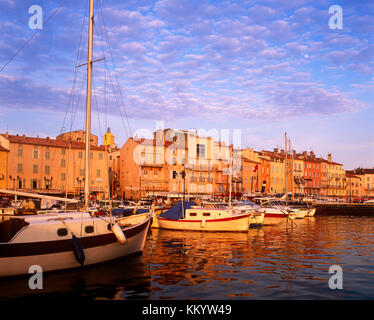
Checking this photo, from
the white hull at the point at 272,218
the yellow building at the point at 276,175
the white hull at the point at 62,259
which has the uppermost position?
the yellow building at the point at 276,175

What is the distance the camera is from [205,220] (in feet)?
108

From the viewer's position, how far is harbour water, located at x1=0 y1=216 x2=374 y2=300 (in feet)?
43.0

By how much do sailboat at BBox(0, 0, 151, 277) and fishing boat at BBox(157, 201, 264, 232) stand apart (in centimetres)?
1481

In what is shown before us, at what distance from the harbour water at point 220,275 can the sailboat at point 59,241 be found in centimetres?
48

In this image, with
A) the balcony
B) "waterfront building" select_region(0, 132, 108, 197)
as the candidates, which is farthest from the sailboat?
the balcony

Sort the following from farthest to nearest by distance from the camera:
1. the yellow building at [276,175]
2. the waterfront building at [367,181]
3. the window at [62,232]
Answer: the waterfront building at [367,181] → the yellow building at [276,175] → the window at [62,232]

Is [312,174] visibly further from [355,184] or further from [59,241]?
[59,241]

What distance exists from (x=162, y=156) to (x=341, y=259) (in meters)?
59.3

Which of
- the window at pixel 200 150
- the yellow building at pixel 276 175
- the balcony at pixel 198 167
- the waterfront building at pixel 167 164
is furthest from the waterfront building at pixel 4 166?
the yellow building at pixel 276 175

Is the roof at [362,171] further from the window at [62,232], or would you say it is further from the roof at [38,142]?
the window at [62,232]

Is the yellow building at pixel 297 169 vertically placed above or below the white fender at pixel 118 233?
above

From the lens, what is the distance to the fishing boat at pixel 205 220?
32531 mm

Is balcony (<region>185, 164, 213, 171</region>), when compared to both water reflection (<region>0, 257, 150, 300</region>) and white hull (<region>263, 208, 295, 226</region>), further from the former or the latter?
water reflection (<region>0, 257, 150, 300</region>)
